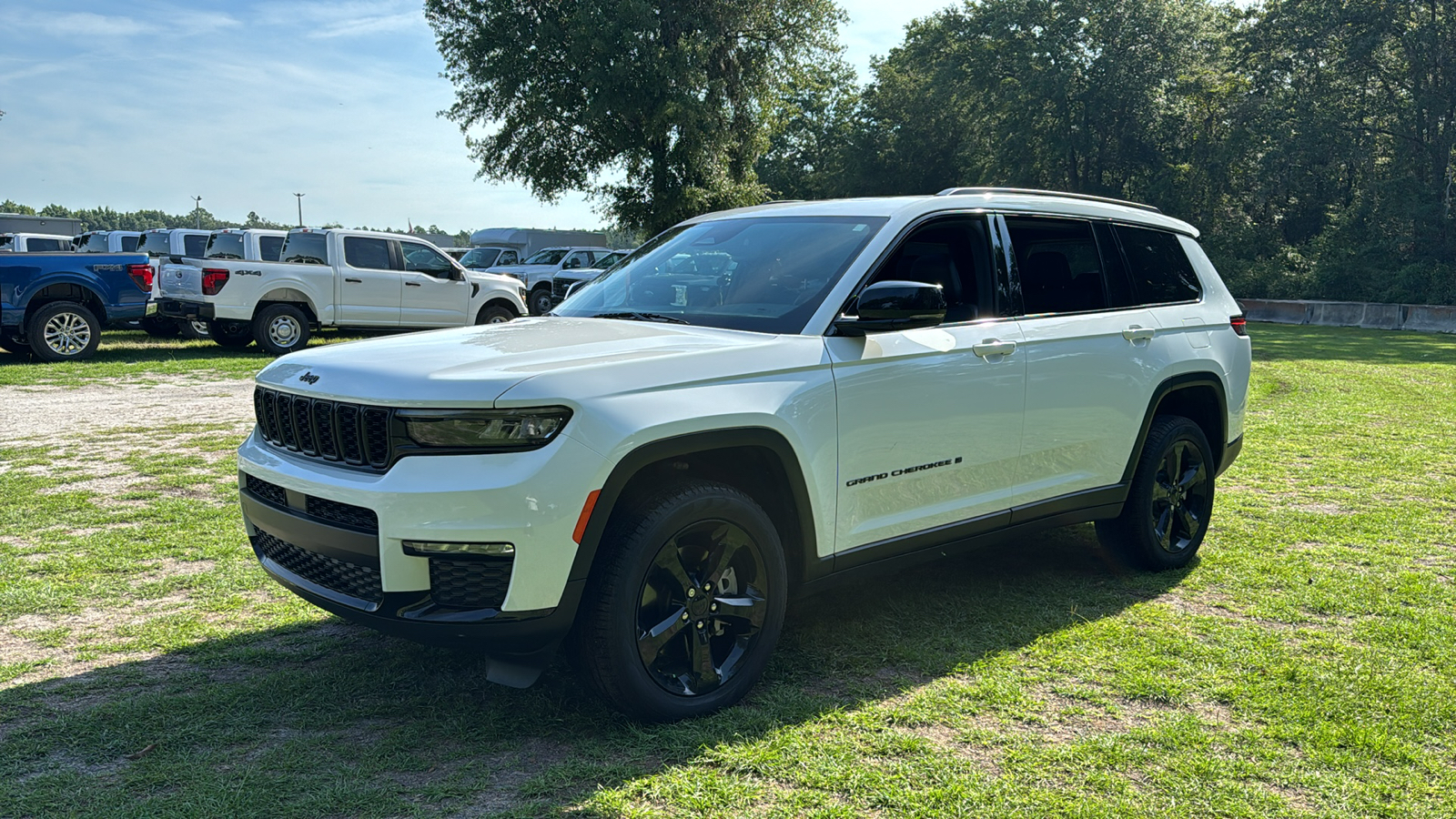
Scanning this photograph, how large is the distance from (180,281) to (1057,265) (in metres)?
15.4

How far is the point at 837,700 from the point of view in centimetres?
392

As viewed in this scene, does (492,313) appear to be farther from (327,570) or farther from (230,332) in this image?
(327,570)

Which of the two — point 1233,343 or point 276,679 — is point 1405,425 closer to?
point 1233,343

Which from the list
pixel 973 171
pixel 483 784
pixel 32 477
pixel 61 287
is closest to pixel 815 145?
pixel 973 171

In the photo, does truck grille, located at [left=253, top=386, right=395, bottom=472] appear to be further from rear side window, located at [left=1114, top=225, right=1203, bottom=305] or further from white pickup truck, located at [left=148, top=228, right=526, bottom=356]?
white pickup truck, located at [left=148, top=228, right=526, bottom=356]

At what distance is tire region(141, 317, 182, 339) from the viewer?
18.0m

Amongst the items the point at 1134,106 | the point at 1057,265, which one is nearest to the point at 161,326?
the point at 1057,265

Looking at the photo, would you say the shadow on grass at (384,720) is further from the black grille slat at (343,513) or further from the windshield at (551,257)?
the windshield at (551,257)

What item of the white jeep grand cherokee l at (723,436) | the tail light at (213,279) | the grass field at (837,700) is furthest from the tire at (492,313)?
the white jeep grand cherokee l at (723,436)

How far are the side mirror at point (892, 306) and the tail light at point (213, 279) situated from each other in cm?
1452

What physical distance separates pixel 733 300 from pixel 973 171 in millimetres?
50311

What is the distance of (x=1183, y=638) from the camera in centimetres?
458

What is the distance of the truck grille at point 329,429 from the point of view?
338 cm

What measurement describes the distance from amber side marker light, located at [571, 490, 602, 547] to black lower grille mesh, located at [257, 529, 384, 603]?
0.63 metres
